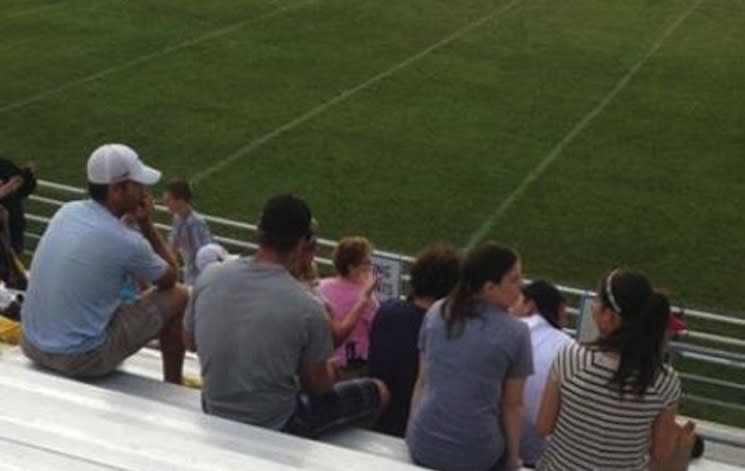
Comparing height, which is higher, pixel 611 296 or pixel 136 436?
pixel 611 296

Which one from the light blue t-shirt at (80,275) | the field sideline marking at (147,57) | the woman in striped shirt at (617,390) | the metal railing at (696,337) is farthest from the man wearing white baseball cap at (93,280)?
the field sideline marking at (147,57)

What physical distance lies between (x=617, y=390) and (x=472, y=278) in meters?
0.68

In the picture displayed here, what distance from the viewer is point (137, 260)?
17.9 feet

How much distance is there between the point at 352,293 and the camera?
663 cm

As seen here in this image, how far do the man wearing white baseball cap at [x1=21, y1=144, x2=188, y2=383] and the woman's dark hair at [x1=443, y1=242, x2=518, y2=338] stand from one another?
1.43 m

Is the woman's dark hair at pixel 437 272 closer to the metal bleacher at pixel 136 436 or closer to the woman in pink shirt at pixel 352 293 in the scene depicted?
the metal bleacher at pixel 136 436

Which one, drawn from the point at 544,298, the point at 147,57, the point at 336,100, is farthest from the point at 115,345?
the point at 147,57

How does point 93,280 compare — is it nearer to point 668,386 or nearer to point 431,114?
point 668,386

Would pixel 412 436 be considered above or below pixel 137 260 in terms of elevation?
below

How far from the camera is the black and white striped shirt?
4547 millimetres

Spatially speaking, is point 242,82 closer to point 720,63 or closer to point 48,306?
point 720,63

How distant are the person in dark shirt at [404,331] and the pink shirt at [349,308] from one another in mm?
824

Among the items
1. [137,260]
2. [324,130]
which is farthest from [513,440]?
[324,130]

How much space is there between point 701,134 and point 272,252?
13549 millimetres
